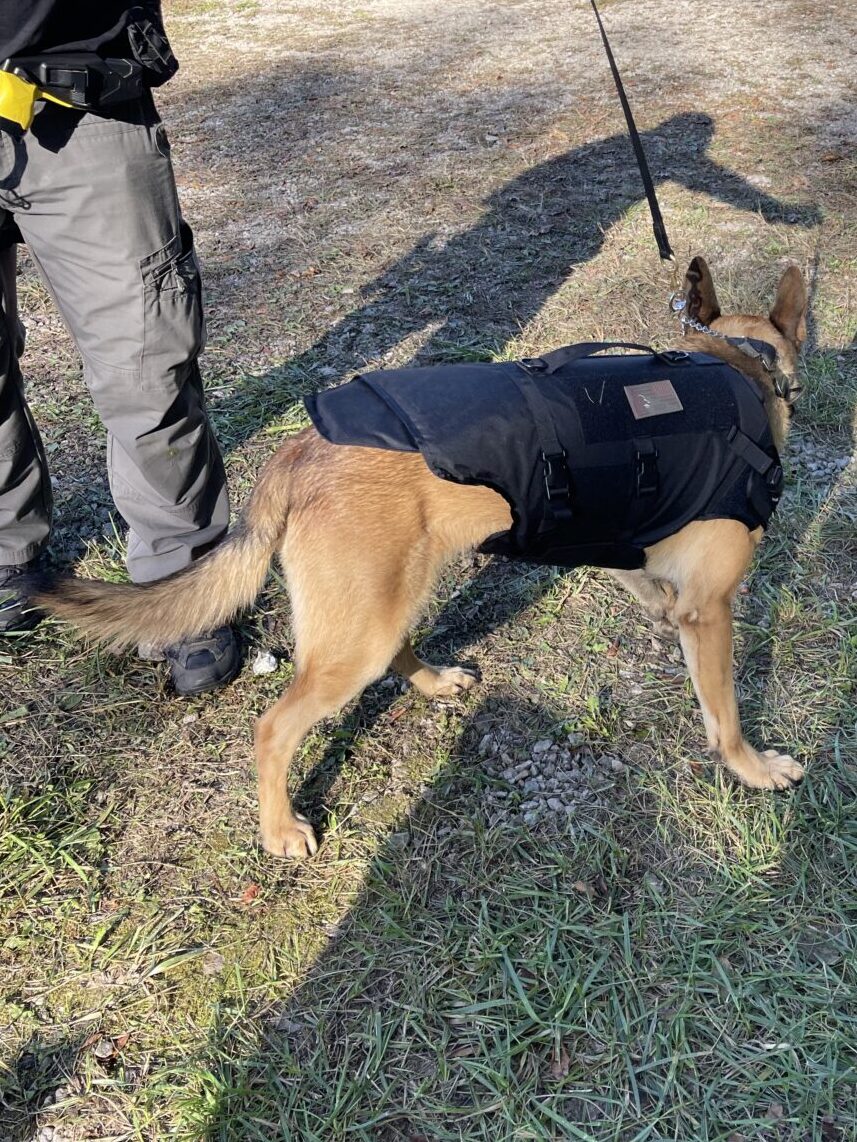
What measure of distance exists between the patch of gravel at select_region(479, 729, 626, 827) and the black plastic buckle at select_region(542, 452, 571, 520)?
3.21ft

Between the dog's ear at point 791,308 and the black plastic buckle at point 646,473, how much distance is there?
922 millimetres

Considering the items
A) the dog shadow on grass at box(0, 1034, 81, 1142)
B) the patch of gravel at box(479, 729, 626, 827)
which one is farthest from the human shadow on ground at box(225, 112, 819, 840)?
the dog shadow on grass at box(0, 1034, 81, 1142)

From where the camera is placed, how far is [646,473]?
2.43m

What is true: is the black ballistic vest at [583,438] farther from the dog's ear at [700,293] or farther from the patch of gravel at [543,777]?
the patch of gravel at [543,777]

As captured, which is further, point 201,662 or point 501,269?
point 501,269

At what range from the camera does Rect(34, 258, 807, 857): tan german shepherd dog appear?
2334 mm

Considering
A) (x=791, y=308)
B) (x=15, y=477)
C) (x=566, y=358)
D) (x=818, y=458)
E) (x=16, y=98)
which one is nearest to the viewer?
(x=16, y=98)

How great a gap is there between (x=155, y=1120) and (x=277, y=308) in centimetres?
453

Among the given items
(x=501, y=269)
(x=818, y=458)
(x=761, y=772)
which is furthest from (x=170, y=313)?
(x=501, y=269)

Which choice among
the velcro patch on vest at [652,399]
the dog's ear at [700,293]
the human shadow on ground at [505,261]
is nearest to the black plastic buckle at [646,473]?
the velcro patch on vest at [652,399]

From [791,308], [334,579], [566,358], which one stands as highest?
[566,358]

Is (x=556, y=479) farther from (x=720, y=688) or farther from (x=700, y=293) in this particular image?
(x=700, y=293)

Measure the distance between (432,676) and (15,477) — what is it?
1.76 metres

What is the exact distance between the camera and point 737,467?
8.35 feet
